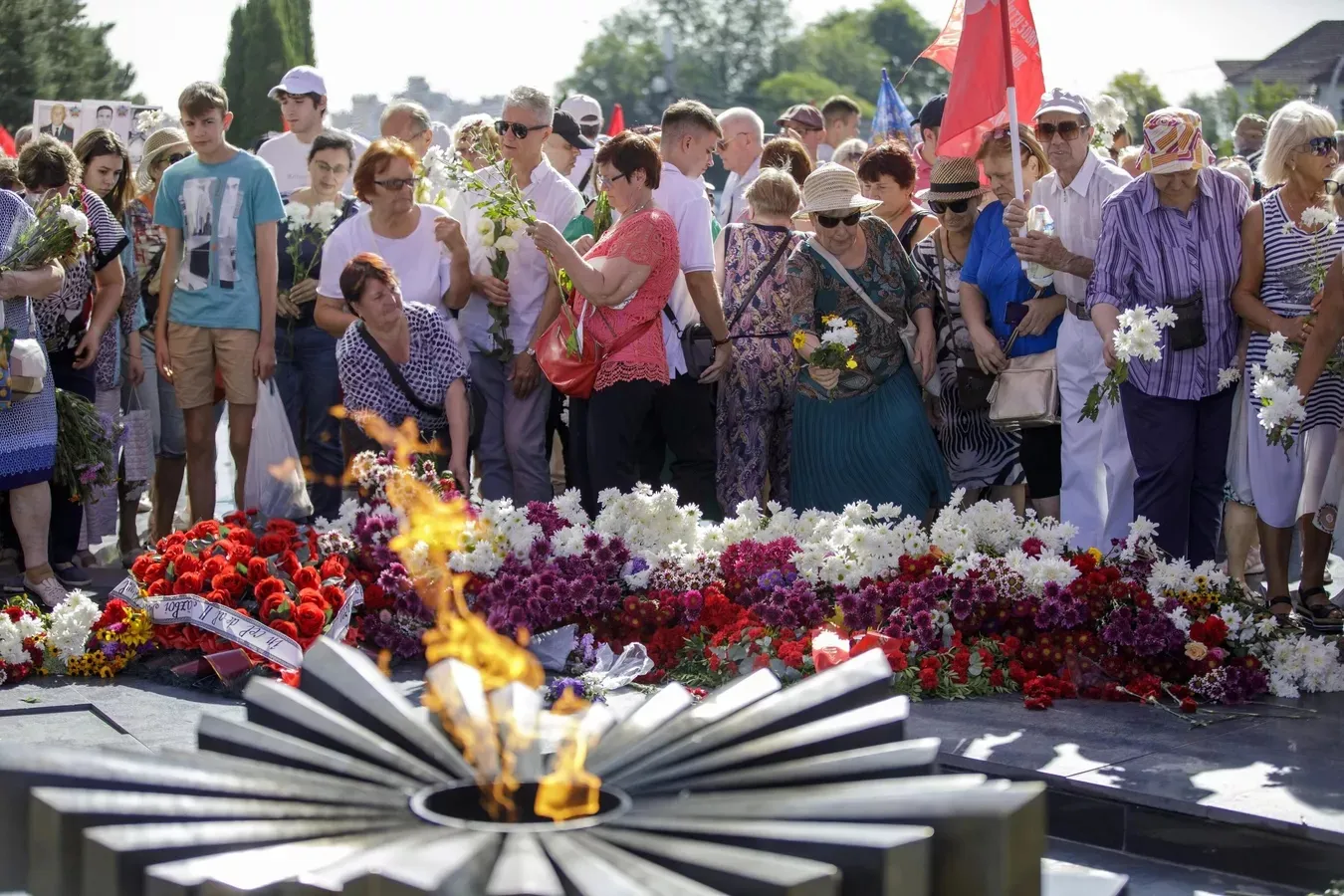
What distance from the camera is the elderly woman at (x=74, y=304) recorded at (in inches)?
308

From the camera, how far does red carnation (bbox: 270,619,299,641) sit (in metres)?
6.09

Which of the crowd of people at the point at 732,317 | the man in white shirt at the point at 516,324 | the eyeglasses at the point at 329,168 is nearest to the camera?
the crowd of people at the point at 732,317

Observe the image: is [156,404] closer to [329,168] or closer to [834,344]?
[329,168]

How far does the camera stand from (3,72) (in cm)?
3969

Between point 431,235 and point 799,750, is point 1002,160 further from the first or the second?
point 799,750

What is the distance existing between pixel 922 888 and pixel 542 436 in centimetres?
571

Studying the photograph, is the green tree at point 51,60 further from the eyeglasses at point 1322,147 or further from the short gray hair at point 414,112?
the eyeglasses at point 1322,147

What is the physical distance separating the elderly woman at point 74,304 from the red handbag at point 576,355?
2330mm

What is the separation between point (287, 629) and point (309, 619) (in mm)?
100

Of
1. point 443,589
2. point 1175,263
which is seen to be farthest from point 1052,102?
point 443,589

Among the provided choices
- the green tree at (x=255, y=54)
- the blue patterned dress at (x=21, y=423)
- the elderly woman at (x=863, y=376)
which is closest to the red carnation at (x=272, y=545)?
the blue patterned dress at (x=21, y=423)

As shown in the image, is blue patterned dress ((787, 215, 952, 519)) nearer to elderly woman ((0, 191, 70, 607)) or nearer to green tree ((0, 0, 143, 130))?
elderly woman ((0, 191, 70, 607))

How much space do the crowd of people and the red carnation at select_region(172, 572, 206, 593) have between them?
4.29 feet

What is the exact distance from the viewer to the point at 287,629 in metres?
6.11
